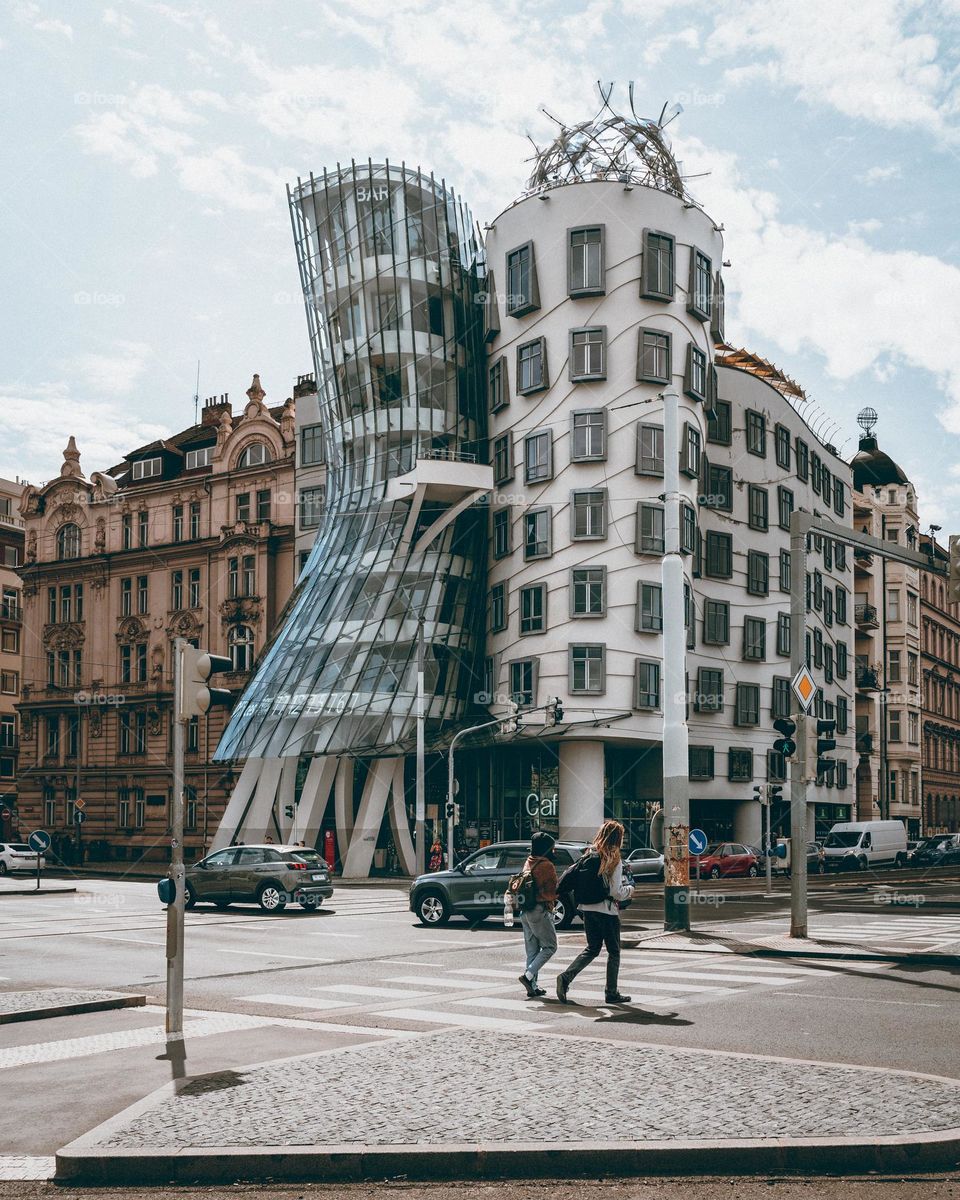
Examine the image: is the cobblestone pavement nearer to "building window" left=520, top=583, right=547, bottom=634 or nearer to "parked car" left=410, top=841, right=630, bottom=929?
"parked car" left=410, top=841, right=630, bottom=929

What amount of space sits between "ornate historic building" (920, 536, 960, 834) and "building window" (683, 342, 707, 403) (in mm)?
40116

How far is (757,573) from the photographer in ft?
198

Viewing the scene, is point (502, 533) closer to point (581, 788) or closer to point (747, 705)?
point (581, 788)

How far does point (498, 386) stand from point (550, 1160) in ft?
165

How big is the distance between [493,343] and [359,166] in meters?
9.06

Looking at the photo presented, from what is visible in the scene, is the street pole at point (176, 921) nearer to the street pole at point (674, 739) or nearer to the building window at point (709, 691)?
the street pole at point (674, 739)

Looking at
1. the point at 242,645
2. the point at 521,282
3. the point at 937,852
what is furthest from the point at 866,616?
the point at 242,645

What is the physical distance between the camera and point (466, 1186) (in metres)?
6.52

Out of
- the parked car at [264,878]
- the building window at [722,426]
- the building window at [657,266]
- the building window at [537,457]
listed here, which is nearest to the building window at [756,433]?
the building window at [722,426]

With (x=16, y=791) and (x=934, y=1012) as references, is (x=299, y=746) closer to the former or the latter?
(x=16, y=791)

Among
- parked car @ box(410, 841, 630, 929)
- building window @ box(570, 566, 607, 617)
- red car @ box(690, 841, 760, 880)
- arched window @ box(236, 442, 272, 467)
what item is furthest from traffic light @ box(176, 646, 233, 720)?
arched window @ box(236, 442, 272, 467)

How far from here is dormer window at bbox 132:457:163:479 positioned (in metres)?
72.4

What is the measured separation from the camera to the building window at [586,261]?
51750 mm

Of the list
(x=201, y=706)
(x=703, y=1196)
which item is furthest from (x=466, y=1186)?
(x=201, y=706)
